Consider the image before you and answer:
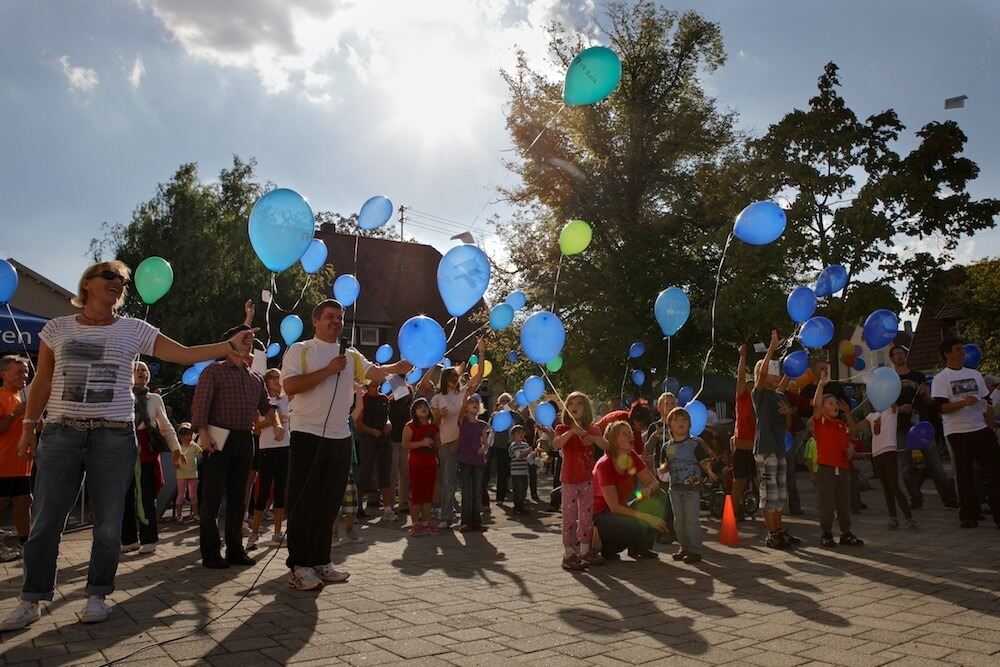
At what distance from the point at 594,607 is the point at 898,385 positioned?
505 centimetres

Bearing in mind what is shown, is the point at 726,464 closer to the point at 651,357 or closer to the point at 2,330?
the point at 2,330

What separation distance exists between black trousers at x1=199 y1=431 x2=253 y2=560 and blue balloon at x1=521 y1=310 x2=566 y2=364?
2714 millimetres

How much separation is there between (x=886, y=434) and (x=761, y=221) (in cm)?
263

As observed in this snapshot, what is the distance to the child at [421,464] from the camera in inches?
334

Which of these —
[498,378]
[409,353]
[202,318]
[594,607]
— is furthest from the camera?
[498,378]

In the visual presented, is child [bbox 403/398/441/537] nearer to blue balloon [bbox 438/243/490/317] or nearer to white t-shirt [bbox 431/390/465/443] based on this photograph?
white t-shirt [bbox 431/390/465/443]

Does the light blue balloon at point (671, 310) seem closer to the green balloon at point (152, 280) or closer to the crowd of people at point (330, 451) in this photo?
the crowd of people at point (330, 451)

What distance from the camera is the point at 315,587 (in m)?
5.01

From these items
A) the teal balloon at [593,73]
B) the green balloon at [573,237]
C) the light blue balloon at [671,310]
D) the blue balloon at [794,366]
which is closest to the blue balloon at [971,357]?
the blue balloon at [794,366]

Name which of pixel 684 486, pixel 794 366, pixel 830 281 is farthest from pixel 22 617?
pixel 830 281

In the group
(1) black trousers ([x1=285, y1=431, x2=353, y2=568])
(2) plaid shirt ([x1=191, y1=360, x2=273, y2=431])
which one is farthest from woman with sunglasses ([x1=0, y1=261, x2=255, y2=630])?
(2) plaid shirt ([x1=191, y1=360, x2=273, y2=431])

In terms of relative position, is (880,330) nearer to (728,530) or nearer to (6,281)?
(728,530)

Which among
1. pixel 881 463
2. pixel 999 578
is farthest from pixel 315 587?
pixel 881 463

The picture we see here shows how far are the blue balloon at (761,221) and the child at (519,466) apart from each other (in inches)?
186
